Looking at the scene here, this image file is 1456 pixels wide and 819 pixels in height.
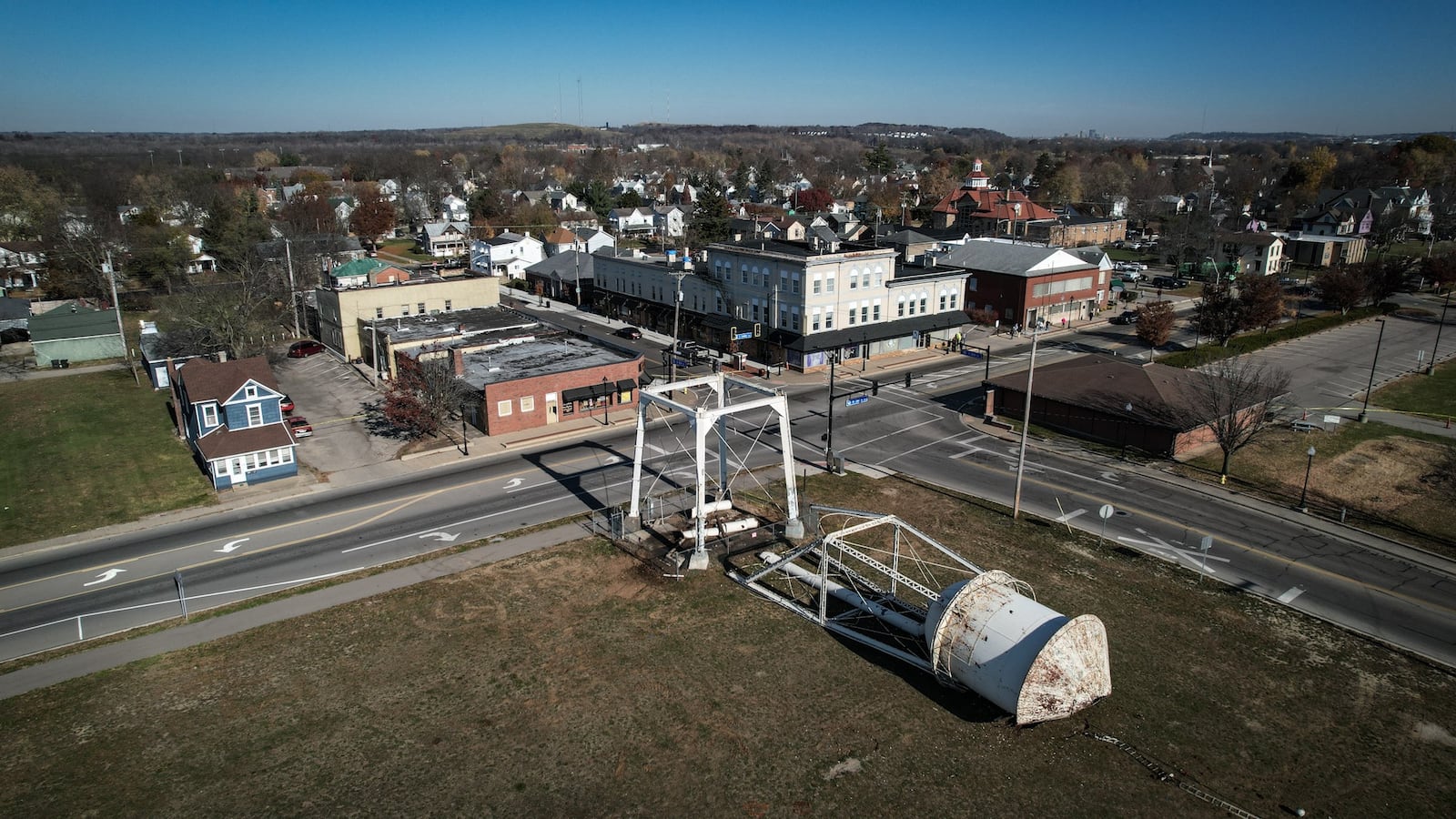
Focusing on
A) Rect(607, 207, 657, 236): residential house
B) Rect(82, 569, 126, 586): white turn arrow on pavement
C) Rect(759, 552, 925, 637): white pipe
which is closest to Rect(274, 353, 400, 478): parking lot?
Rect(82, 569, 126, 586): white turn arrow on pavement

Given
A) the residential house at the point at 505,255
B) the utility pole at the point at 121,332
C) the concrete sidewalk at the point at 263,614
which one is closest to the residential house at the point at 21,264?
the utility pole at the point at 121,332

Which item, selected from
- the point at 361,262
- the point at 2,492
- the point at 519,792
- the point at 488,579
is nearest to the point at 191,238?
the point at 361,262

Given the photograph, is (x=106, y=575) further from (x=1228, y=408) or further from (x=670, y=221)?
(x=670, y=221)

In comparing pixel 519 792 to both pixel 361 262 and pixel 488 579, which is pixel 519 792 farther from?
pixel 361 262

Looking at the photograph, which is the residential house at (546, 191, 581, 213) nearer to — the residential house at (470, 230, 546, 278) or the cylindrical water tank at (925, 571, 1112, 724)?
the residential house at (470, 230, 546, 278)

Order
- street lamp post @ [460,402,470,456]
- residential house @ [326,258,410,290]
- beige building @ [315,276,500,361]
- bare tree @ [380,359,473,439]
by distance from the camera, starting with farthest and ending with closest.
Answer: residential house @ [326,258,410,290]
beige building @ [315,276,500,361]
street lamp post @ [460,402,470,456]
bare tree @ [380,359,473,439]

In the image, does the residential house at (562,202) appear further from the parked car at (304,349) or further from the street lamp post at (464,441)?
the street lamp post at (464,441)
